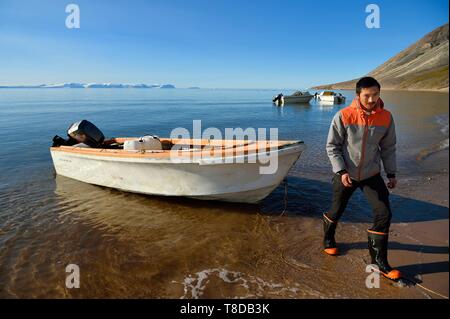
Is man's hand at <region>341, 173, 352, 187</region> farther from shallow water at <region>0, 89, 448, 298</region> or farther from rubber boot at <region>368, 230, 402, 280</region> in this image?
shallow water at <region>0, 89, 448, 298</region>

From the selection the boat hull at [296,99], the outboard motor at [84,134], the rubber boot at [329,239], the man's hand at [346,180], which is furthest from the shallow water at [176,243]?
the boat hull at [296,99]

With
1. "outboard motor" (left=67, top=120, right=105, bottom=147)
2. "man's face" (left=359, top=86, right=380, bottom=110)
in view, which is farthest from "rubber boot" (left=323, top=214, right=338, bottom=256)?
"outboard motor" (left=67, top=120, right=105, bottom=147)

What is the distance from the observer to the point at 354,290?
3.48 metres

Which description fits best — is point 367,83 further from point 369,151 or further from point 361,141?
point 369,151

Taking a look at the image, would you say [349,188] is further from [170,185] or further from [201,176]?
[170,185]

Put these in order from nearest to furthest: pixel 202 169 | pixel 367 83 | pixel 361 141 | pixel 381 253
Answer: pixel 367 83
pixel 361 141
pixel 381 253
pixel 202 169

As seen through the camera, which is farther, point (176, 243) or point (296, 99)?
point (296, 99)

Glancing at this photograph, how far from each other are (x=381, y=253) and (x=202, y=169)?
Result: 135 inches

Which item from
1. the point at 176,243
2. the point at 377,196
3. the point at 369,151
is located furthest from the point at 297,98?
the point at 377,196

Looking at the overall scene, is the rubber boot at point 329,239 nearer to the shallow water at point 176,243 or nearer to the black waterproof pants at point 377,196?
the shallow water at point 176,243

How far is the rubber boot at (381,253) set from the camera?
346cm

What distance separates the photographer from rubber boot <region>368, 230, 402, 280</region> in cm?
346

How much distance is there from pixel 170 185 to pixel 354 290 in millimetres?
4120

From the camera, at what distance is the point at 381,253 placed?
357 centimetres
